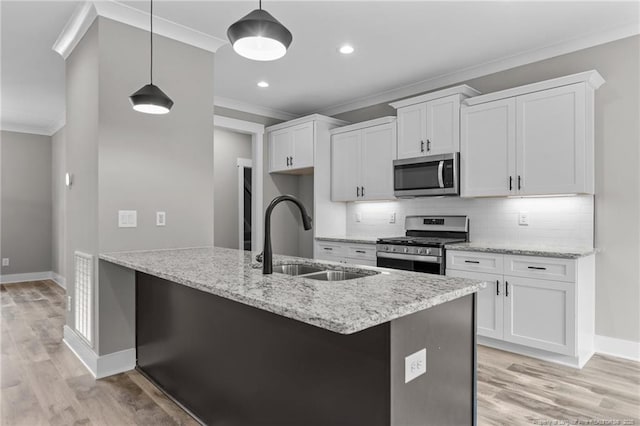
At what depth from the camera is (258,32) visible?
1.57m

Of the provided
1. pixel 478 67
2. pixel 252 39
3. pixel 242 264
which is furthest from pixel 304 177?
pixel 252 39

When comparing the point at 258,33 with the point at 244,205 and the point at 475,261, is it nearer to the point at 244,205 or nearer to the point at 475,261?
the point at 475,261

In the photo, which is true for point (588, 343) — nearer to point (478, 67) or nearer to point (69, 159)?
point (478, 67)

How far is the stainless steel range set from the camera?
3.62 meters

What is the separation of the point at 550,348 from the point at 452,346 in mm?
1933

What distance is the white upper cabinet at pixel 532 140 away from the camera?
3.09 meters

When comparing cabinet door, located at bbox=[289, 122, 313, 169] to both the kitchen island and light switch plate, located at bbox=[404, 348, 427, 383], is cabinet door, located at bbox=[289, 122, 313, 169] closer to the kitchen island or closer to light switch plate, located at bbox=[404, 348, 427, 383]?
the kitchen island

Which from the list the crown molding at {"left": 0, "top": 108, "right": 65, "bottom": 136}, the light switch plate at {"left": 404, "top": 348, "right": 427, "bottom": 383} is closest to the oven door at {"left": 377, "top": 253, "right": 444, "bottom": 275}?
the light switch plate at {"left": 404, "top": 348, "right": 427, "bottom": 383}

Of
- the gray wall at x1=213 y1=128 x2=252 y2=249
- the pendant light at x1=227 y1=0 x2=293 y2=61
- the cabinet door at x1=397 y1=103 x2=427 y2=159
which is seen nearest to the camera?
the pendant light at x1=227 y1=0 x2=293 y2=61

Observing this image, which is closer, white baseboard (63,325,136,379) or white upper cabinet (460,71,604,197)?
white baseboard (63,325,136,379)

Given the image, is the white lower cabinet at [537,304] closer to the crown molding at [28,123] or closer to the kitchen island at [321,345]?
the kitchen island at [321,345]

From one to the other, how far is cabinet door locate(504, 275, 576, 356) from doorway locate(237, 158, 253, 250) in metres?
4.32

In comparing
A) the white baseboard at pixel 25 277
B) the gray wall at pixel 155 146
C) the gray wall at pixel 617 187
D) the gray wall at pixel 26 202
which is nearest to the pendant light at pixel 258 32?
the gray wall at pixel 155 146

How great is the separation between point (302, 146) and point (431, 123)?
1.75m
